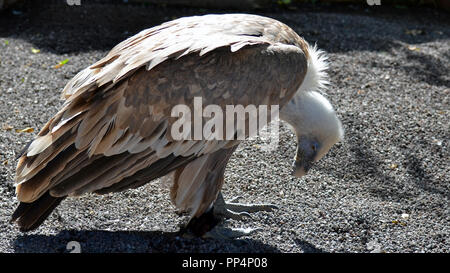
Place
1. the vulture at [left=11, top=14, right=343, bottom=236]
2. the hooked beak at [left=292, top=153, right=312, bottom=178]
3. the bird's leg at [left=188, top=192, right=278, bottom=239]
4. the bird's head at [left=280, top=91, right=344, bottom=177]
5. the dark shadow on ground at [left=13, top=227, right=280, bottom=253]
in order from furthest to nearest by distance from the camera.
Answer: the hooked beak at [left=292, top=153, right=312, bottom=178] < the bird's head at [left=280, top=91, right=344, bottom=177] < the bird's leg at [left=188, top=192, right=278, bottom=239] < the dark shadow on ground at [left=13, top=227, right=280, bottom=253] < the vulture at [left=11, top=14, right=343, bottom=236]

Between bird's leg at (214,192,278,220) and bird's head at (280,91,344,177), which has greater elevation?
bird's head at (280,91,344,177)

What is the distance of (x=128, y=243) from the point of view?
3.84 meters

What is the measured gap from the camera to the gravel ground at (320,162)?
→ 402 centimetres

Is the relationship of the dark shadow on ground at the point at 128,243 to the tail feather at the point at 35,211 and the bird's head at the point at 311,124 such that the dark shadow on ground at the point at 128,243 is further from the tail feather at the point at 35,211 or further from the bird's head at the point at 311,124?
the bird's head at the point at 311,124

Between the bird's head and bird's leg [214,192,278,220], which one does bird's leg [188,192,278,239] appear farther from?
the bird's head

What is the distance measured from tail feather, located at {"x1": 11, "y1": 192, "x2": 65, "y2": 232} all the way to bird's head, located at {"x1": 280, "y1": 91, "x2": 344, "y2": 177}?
164 centimetres

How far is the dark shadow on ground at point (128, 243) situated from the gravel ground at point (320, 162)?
11 millimetres

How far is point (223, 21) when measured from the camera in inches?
163

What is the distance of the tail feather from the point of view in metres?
3.66

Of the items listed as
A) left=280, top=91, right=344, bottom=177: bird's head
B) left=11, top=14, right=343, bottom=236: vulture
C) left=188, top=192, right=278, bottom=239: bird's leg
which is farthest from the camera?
left=280, top=91, right=344, bottom=177: bird's head

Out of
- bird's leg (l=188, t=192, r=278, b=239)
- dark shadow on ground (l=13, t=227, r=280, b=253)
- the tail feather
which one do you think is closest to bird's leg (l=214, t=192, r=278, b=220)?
bird's leg (l=188, t=192, r=278, b=239)

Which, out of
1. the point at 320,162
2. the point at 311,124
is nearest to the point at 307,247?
the point at 311,124

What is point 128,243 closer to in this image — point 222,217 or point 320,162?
point 222,217

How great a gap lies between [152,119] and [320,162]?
1.90 meters
